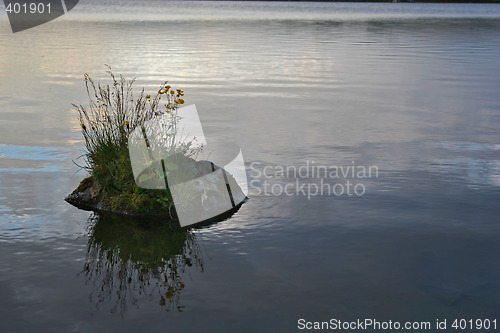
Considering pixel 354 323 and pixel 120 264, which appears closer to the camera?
pixel 354 323

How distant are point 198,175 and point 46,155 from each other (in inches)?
138

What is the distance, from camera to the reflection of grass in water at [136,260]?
632cm

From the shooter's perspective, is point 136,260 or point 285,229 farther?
point 285,229

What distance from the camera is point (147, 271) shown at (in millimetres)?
6891

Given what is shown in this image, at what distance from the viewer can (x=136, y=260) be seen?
7191mm

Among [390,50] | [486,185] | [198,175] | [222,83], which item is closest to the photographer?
[198,175]

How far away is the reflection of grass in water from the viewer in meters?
6.32

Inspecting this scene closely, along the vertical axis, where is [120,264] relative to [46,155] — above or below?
below

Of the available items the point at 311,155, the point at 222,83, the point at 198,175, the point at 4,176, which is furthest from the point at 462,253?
the point at 222,83

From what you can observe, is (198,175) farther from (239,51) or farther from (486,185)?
(239,51)

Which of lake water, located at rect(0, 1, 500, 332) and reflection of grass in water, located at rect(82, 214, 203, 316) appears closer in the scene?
lake water, located at rect(0, 1, 500, 332)

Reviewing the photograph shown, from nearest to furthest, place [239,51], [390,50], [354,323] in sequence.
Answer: [354,323] → [239,51] → [390,50]

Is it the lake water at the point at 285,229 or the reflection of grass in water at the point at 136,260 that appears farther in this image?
the reflection of grass in water at the point at 136,260

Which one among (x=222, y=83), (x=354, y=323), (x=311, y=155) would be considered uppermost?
(x=222, y=83)
